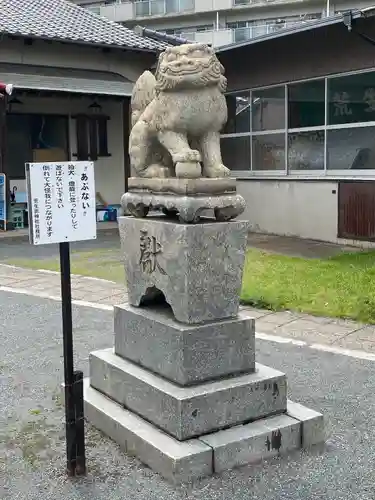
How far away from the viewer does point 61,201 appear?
325 centimetres

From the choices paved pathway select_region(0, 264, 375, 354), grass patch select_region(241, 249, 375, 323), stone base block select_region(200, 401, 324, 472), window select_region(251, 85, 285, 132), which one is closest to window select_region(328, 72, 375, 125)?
window select_region(251, 85, 285, 132)

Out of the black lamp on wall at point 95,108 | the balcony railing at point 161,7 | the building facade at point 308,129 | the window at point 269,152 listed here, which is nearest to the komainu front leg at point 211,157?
the building facade at point 308,129

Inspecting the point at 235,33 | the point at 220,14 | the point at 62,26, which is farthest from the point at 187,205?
the point at 220,14

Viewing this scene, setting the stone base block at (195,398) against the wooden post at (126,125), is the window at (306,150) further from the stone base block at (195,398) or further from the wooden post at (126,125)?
the stone base block at (195,398)

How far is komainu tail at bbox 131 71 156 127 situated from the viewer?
164 inches

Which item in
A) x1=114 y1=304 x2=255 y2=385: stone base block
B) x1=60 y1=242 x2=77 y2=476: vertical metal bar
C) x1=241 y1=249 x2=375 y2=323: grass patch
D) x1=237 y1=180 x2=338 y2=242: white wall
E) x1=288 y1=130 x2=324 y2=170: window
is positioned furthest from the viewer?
x1=288 y1=130 x2=324 y2=170: window

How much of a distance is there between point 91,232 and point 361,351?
3.23 meters

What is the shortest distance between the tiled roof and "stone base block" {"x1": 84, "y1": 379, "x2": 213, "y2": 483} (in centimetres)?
1127

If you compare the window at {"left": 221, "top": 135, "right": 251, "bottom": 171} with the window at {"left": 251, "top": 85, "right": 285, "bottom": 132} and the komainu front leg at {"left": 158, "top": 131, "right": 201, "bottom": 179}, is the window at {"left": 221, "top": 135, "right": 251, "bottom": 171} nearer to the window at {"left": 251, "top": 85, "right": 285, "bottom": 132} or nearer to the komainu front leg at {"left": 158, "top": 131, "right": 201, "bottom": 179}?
the window at {"left": 251, "top": 85, "right": 285, "bottom": 132}

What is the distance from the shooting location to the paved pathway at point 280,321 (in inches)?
232

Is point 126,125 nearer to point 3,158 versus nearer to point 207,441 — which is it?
point 3,158

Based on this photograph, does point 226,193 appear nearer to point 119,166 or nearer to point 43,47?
point 43,47

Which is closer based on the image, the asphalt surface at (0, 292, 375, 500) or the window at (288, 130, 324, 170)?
the asphalt surface at (0, 292, 375, 500)

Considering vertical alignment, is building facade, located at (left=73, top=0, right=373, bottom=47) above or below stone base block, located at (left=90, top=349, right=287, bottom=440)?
above
